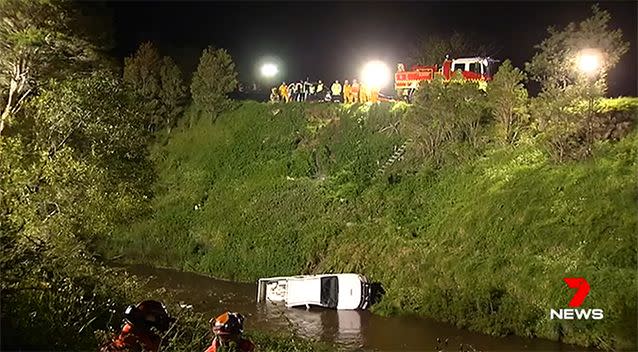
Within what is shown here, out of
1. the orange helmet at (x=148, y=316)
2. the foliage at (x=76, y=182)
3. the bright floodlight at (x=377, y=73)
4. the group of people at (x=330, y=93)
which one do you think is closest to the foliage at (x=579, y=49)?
the group of people at (x=330, y=93)

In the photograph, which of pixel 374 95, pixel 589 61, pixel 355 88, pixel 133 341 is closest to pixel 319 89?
pixel 355 88

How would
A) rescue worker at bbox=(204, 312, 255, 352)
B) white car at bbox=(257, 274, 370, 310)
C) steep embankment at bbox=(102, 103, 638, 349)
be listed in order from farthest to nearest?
white car at bbox=(257, 274, 370, 310) < steep embankment at bbox=(102, 103, 638, 349) < rescue worker at bbox=(204, 312, 255, 352)

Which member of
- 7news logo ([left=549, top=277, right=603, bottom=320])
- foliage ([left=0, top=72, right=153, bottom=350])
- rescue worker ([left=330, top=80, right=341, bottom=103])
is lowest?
7news logo ([left=549, top=277, right=603, bottom=320])

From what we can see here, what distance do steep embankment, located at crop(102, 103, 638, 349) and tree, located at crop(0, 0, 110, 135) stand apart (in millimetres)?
5556

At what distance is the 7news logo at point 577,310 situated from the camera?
17.5 m

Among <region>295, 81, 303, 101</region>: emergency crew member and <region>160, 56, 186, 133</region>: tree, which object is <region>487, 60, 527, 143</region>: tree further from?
<region>160, 56, 186, 133</region>: tree

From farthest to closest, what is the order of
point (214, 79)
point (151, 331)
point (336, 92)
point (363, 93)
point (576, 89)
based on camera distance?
point (214, 79) → point (336, 92) → point (363, 93) → point (576, 89) → point (151, 331)

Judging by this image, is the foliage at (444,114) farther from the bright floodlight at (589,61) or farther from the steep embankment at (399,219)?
the bright floodlight at (589,61)

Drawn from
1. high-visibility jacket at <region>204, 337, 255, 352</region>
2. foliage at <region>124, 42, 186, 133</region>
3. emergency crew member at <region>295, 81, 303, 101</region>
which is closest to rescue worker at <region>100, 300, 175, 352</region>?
high-visibility jacket at <region>204, 337, 255, 352</region>

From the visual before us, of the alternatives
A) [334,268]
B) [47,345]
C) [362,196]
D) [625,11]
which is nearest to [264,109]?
[362,196]

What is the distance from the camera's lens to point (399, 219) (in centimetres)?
2648

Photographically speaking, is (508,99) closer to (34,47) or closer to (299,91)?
(299,91)

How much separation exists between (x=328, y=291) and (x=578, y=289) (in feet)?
32.0

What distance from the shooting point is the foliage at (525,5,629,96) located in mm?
22906
